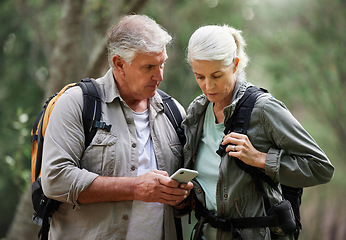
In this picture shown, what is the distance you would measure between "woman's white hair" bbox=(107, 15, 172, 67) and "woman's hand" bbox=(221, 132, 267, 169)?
35.0 inches

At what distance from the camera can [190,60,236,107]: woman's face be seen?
295 centimetres

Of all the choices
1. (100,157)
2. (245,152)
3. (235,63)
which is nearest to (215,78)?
(235,63)

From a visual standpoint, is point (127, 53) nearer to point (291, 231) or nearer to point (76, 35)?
point (291, 231)

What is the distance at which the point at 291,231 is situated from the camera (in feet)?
9.48

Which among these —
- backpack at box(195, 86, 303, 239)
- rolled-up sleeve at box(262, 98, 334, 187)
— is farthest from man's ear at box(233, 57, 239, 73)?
rolled-up sleeve at box(262, 98, 334, 187)

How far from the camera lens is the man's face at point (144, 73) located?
3250mm

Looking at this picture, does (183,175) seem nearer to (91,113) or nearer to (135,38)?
(91,113)

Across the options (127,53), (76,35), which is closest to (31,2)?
(76,35)

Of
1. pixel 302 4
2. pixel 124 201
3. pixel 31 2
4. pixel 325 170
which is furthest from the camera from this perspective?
pixel 302 4

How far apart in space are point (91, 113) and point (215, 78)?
0.89 metres

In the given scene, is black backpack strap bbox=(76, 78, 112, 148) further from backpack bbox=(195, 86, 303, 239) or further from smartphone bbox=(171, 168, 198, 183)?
backpack bbox=(195, 86, 303, 239)

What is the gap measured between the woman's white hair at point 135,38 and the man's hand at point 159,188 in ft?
2.89

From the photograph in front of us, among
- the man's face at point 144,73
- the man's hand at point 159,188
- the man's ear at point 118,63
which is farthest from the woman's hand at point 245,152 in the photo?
the man's ear at point 118,63

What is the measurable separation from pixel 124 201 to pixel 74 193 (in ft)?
1.23
